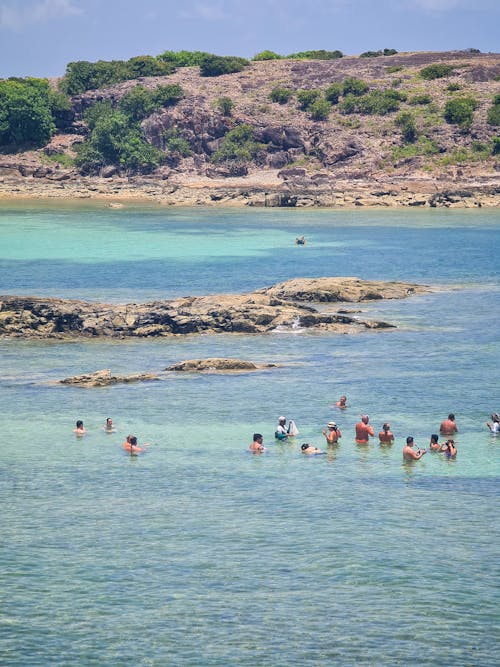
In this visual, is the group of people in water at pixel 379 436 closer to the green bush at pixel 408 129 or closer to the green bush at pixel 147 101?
the green bush at pixel 408 129

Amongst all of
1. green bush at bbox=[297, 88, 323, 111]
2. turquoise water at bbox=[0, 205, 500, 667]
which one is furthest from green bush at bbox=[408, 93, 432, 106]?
turquoise water at bbox=[0, 205, 500, 667]

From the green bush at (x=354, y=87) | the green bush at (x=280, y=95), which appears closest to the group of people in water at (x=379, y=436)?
the green bush at (x=354, y=87)

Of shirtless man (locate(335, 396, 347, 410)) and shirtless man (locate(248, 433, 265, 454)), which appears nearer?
shirtless man (locate(248, 433, 265, 454))

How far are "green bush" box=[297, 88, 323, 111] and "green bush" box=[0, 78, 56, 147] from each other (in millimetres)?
37885

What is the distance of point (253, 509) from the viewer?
29.8 m

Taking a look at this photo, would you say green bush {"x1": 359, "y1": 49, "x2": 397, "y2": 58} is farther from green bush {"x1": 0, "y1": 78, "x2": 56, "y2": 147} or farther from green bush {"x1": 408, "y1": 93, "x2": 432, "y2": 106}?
green bush {"x1": 0, "y1": 78, "x2": 56, "y2": 147}

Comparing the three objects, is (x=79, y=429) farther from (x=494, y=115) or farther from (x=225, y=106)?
(x=225, y=106)

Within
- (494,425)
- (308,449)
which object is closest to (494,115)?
(494,425)

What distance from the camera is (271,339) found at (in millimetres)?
52031

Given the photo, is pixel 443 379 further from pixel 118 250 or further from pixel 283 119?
pixel 283 119

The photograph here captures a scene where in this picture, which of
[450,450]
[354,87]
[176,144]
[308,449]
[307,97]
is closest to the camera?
[450,450]

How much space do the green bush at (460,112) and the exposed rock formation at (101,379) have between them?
368 ft

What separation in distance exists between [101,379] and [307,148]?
374ft

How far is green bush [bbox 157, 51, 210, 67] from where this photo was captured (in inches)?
7387
